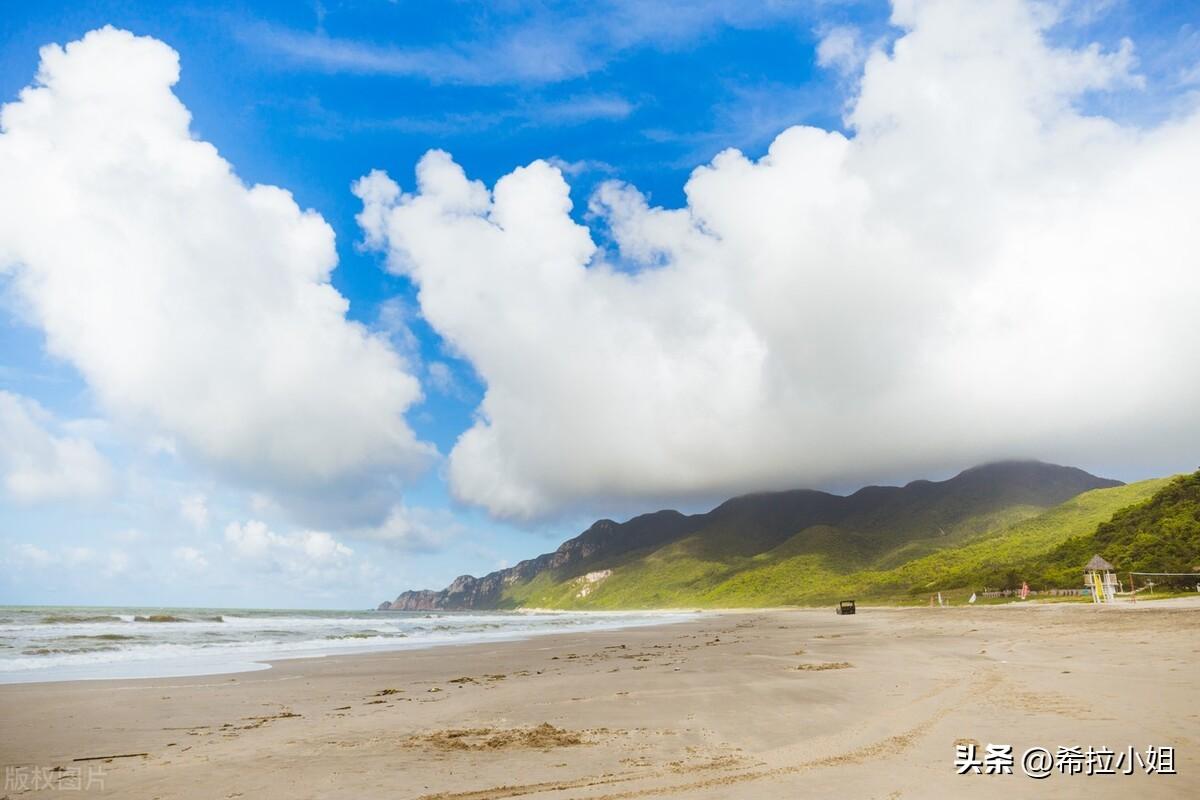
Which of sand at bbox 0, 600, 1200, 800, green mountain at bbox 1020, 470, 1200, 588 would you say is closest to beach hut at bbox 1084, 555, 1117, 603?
green mountain at bbox 1020, 470, 1200, 588

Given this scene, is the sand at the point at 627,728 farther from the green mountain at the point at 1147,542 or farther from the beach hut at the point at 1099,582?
the green mountain at the point at 1147,542

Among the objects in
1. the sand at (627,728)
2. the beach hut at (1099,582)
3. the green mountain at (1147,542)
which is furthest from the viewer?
the green mountain at (1147,542)

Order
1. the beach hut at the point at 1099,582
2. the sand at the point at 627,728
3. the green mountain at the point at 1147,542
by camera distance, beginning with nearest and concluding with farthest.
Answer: the sand at the point at 627,728 → the beach hut at the point at 1099,582 → the green mountain at the point at 1147,542

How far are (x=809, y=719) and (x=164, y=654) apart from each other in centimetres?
3210

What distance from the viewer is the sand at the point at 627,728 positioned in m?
7.93

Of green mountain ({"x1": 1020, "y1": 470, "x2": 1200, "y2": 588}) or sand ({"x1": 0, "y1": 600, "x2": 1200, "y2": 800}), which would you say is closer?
sand ({"x1": 0, "y1": 600, "x2": 1200, "y2": 800})

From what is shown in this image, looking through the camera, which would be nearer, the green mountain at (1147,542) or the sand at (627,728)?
the sand at (627,728)

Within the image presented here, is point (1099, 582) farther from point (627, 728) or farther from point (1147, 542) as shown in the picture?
point (627, 728)

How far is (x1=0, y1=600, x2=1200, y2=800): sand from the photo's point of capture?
793 cm

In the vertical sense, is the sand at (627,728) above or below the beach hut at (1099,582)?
above

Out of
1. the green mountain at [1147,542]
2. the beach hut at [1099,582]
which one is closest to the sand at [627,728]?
the beach hut at [1099,582]

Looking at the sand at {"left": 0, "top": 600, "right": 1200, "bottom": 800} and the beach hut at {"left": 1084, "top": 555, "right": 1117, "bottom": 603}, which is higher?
the sand at {"left": 0, "top": 600, "right": 1200, "bottom": 800}

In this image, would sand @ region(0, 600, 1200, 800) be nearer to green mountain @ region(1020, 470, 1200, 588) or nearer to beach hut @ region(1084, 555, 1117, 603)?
beach hut @ region(1084, 555, 1117, 603)

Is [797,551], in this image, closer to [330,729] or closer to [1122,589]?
[1122,589]
